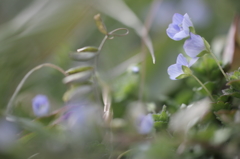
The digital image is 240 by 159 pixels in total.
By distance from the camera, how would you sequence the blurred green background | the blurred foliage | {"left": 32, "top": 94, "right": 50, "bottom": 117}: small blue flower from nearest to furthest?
the blurred foliage
{"left": 32, "top": 94, "right": 50, "bottom": 117}: small blue flower
the blurred green background

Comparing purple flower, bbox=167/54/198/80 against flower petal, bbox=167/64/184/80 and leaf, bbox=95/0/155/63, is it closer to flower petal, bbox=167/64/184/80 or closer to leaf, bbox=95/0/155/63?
flower petal, bbox=167/64/184/80

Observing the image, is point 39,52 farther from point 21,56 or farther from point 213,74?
point 213,74

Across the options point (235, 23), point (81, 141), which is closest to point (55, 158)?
point (81, 141)

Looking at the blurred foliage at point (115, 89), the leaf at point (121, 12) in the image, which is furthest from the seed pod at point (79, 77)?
the leaf at point (121, 12)

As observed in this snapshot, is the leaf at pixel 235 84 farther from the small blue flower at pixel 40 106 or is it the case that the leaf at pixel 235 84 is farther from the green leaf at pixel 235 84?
the small blue flower at pixel 40 106

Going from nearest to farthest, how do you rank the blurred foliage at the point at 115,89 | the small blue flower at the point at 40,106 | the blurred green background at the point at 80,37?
1. the blurred foliage at the point at 115,89
2. the small blue flower at the point at 40,106
3. the blurred green background at the point at 80,37

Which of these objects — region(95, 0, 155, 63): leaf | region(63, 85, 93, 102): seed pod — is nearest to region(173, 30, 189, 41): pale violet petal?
region(63, 85, 93, 102): seed pod

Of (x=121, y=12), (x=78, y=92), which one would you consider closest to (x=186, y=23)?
(x=78, y=92)
